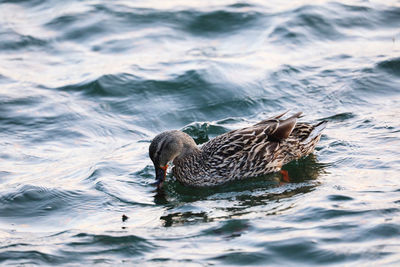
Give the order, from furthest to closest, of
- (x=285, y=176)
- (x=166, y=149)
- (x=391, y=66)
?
(x=391, y=66) < (x=285, y=176) < (x=166, y=149)

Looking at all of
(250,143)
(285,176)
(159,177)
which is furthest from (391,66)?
(159,177)

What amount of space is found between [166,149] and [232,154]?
3.51 ft

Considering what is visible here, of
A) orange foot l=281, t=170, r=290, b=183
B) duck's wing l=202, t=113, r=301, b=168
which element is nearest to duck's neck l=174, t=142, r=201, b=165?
duck's wing l=202, t=113, r=301, b=168

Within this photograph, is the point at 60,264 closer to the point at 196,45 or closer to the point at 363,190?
the point at 363,190

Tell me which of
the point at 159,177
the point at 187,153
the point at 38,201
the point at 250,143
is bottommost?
the point at 38,201

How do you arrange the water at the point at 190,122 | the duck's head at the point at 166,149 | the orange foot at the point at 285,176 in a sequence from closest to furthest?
the water at the point at 190,122 → the duck's head at the point at 166,149 → the orange foot at the point at 285,176

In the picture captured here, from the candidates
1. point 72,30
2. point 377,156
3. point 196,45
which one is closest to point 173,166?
point 377,156

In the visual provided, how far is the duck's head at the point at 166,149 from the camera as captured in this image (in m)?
10.0

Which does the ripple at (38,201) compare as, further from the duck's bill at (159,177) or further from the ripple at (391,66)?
the ripple at (391,66)

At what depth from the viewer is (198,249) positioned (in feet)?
26.4

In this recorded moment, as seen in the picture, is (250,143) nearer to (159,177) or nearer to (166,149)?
(166,149)

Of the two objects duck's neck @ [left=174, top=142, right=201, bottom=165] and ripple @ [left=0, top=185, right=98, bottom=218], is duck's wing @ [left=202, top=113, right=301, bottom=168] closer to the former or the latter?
duck's neck @ [left=174, top=142, right=201, bottom=165]

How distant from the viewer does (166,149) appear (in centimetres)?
1017

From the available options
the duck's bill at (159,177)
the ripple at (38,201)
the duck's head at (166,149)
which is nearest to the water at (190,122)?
the ripple at (38,201)
